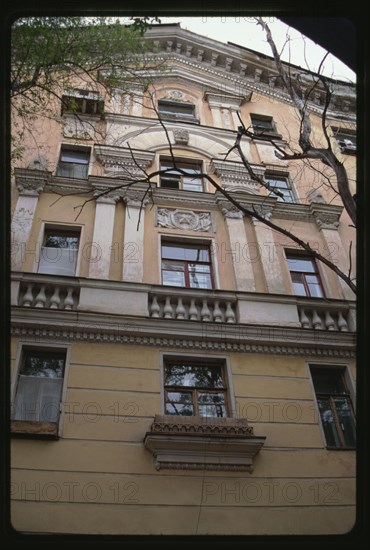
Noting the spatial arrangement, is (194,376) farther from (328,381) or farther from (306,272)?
(306,272)

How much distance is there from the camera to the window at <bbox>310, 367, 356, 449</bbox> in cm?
864

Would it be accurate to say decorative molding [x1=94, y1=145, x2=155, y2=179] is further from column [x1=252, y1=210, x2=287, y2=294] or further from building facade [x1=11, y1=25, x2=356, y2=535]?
column [x1=252, y1=210, x2=287, y2=294]

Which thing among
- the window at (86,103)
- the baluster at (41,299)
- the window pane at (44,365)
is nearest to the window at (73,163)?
the window at (86,103)

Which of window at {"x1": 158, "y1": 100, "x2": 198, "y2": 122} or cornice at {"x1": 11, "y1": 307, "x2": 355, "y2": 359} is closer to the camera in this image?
cornice at {"x1": 11, "y1": 307, "x2": 355, "y2": 359}

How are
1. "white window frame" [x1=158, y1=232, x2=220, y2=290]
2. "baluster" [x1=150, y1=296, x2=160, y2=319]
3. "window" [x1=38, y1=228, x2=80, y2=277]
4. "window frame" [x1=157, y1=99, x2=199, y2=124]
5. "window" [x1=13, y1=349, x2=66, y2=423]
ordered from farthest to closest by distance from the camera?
1. "window frame" [x1=157, y1=99, x2=199, y2=124]
2. "white window frame" [x1=158, y1=232, x2=220, y2=290]
3. "window" [x1=38, y1=228, x2=80, y2=277]
4. "baluster" [x1=150, y1=296, x2=160, y2=319]
5. "window" [x1=13, y1=349, x2=66, y2=423]

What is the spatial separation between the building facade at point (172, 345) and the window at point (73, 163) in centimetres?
8

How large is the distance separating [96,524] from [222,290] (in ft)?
15.5

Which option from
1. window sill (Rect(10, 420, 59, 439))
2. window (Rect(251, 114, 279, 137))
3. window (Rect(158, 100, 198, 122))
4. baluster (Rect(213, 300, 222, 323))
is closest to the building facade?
window sill (Rect(10, 420, 59, 439))

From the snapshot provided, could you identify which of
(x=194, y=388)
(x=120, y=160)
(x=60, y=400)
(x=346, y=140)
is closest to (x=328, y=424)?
(x=194, y=388)

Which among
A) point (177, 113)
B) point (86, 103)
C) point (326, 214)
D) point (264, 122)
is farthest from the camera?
point (264, 122)

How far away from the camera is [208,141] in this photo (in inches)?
557

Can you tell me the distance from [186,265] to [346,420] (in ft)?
14.5

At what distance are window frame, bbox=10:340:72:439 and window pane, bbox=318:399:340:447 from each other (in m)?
4.45

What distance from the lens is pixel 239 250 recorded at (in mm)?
11219
